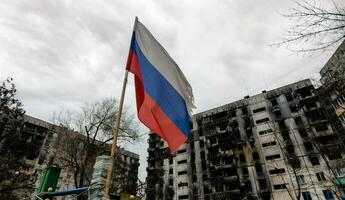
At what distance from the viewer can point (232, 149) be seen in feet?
146

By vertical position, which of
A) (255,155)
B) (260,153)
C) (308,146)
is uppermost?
(308,146)

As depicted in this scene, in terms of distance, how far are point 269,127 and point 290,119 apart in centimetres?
395

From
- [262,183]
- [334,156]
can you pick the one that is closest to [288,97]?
[334,156]

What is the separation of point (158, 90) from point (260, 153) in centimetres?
4017

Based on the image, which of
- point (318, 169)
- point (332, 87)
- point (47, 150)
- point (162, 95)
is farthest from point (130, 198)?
Answer: point (47, 150)

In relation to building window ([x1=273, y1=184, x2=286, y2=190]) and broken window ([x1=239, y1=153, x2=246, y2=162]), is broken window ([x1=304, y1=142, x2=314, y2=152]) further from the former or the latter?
broken window ([x1=239, y1=153, x2=246, y2=162])

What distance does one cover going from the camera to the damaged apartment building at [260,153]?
35.3 metres

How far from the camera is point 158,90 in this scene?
17.9ft

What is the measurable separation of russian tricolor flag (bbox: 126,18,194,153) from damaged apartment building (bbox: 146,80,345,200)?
102 ft

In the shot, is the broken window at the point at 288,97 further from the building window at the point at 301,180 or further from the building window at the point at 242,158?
the building window at the point at 301,180

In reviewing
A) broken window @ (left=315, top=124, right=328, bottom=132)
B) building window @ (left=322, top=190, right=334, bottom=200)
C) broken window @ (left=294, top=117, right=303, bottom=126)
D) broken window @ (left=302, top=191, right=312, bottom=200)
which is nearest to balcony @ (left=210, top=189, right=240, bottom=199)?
broken window @ (left=302, top=191, right=312, bottom=200)

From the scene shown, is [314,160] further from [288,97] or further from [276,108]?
[288,97]

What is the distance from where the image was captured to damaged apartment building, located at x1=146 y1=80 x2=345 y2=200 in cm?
3534

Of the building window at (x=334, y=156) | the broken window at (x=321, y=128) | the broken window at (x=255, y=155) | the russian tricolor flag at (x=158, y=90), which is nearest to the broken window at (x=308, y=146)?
the building window at (x=334, y=156)
